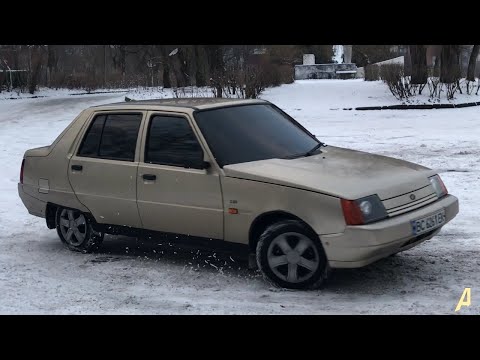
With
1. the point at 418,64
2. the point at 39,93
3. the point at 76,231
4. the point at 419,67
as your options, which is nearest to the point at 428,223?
the point at 76,231

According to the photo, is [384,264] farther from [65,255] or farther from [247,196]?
[65,255]

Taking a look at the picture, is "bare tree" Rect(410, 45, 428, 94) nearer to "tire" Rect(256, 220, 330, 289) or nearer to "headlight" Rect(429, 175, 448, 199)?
"headlight" Rect(429, 175, 448, 199)

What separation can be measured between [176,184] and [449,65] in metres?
23.3

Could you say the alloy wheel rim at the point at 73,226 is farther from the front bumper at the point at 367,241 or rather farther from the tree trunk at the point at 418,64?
the tree trunk at the point at 418,64

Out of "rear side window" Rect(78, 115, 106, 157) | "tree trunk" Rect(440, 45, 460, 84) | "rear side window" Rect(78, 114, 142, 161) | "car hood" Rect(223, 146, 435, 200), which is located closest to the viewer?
"car hood" Rect(223, 146, 435, 200)

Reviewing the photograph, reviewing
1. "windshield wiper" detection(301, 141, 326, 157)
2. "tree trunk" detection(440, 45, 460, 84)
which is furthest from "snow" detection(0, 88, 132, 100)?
"windshield wiper" detection(301, 141, 326, 157)

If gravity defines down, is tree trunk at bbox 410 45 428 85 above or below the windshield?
above

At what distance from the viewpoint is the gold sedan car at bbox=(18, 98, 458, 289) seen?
509 centimetres

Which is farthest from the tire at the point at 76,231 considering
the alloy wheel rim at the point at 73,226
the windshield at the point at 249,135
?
the windshield at the point at 249,135

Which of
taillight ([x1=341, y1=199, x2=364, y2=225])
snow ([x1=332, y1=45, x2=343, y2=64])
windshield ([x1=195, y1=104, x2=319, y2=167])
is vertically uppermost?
snow ([x1=332, y1=45, x2=343, y2=64])

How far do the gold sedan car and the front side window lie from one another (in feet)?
0.03

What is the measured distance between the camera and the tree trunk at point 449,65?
80.9 ft

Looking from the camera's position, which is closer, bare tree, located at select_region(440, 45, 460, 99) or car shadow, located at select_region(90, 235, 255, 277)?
car shadow, located at select_region(90, 235, 255, 277)
